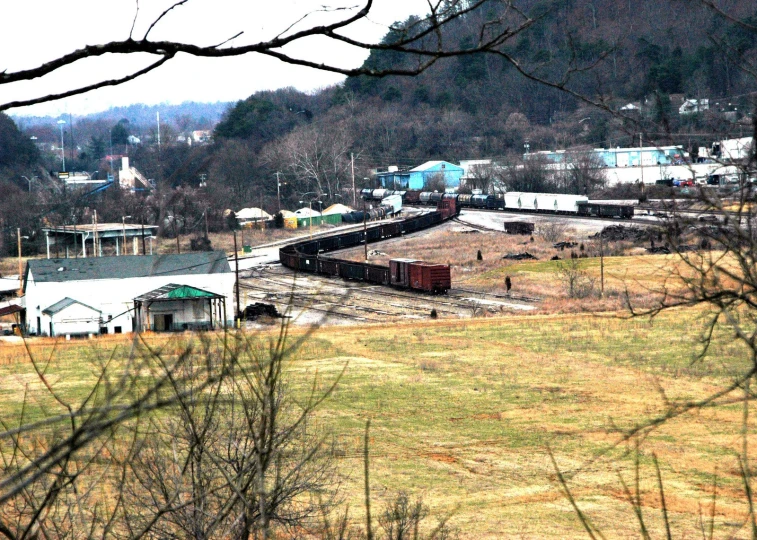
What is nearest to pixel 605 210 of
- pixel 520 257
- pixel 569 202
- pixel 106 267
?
pixel 569 202

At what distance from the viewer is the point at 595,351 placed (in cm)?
3950

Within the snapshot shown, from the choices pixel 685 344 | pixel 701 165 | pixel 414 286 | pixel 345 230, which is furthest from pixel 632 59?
pixel 701 165

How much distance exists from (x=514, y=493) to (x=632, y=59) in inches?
4111

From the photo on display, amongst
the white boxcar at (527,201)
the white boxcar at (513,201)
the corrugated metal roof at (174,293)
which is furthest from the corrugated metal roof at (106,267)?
the white boxcar at (513,201)

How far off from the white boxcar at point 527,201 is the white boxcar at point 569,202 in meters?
3.47

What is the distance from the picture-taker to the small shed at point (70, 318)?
48.4 m

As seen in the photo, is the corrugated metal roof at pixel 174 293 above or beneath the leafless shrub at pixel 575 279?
above

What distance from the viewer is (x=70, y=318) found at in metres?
48.9

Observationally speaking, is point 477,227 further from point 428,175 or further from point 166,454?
point 166,454

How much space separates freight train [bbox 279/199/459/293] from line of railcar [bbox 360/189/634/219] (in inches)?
184

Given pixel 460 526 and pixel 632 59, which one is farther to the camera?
pixel 632 59

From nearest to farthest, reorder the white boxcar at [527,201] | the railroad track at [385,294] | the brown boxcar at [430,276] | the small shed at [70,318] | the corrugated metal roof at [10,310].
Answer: the small shed at [70,318], the railroad track at [385,294], the corrugated metal roof at [10,310], the brown boxcar at [430,276], the white boxcar at [527,201]

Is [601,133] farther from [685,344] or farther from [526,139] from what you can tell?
[685,344]

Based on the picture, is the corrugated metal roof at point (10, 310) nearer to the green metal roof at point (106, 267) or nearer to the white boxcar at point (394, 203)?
the green metal roof at point (106, 267)
